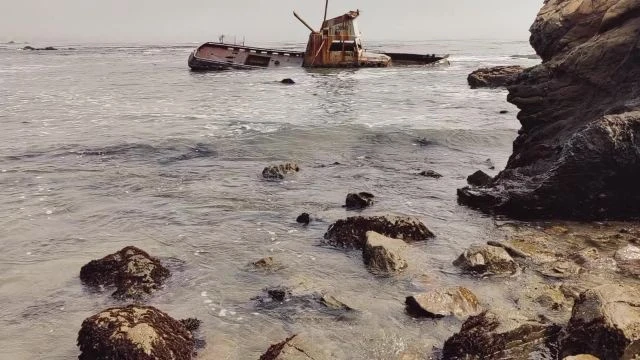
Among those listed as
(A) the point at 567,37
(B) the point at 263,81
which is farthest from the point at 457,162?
(B) the point at 263,81

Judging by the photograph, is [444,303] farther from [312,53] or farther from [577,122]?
[312,53]

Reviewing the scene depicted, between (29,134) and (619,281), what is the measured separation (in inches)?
765

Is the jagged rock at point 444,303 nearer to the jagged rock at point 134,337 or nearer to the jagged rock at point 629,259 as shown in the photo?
the jagged rock at point 629,259

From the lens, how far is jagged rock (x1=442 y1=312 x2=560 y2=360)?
529 centimetres

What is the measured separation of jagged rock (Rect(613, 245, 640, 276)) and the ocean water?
1.81m

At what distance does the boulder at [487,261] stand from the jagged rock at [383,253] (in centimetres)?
91

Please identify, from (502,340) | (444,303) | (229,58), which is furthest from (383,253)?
(229,58)

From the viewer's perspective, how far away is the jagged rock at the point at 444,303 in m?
6.28

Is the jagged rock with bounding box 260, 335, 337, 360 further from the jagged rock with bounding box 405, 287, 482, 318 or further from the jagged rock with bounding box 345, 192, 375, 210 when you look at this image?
the jagged rock with bounding box 345, 192, 375, 210

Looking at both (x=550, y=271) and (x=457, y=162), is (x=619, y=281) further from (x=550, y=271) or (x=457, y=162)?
(x=457, y=162)

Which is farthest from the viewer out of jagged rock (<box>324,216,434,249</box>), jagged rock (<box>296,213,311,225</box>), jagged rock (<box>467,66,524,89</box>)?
jagged rock (<box>467,66,524,89</box>)

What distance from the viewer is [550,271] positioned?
287 inches

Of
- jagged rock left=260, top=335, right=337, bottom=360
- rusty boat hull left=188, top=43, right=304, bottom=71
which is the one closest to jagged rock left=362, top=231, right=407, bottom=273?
jagged rock left=260, top=335, right=337, bottom=360

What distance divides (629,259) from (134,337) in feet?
23.1
